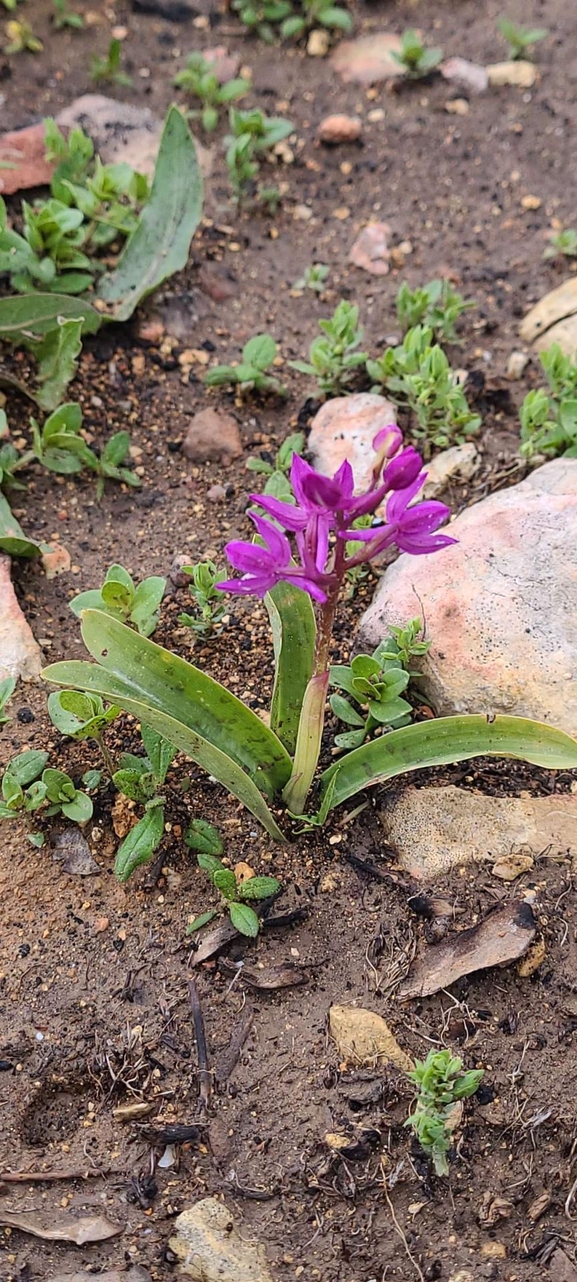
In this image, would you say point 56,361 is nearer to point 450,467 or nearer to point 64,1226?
point 450,467

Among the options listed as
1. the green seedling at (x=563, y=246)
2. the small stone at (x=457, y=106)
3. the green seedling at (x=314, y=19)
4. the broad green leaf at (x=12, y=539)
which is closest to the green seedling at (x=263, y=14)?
the green seedling at (x=314, y=19)

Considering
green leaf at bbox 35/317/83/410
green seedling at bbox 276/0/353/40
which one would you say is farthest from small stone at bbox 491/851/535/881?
green seedling at bbox 276/0/353/40

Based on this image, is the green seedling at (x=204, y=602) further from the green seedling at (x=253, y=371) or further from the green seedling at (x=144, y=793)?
the green seedling at (x=253, y=371)

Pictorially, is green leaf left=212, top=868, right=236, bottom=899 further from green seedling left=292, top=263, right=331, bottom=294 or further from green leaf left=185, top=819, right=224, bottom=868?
green seedling left=292, top=263, right=331, bottom=294

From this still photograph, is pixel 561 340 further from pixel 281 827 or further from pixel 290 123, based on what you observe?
pixel 281 827

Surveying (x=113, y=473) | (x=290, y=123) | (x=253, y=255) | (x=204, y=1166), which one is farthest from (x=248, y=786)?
(x=290, y=123)

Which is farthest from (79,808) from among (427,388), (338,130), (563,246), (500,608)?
(338,130)
